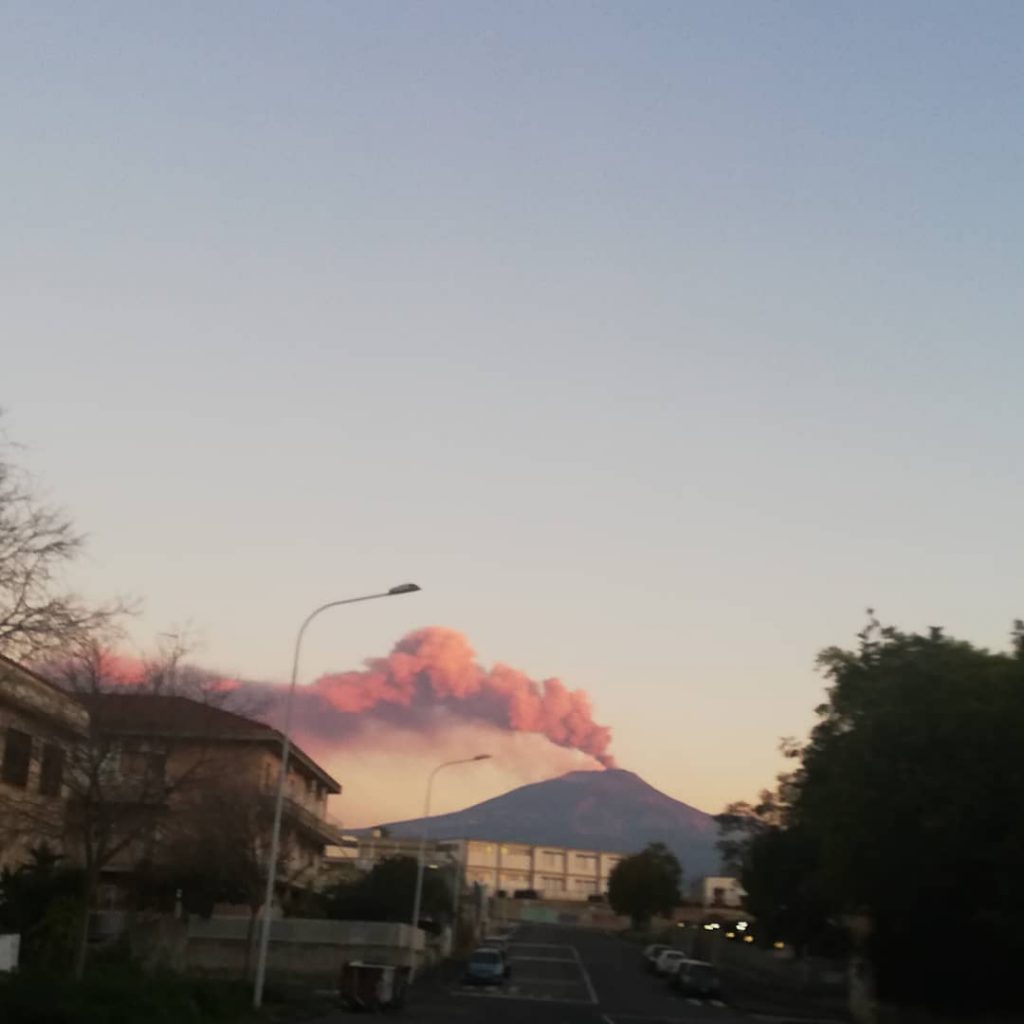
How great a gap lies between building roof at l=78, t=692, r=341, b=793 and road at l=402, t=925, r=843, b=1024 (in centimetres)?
996

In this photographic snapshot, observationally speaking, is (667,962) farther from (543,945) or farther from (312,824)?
(543,945)

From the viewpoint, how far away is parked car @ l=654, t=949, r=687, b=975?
227 ft

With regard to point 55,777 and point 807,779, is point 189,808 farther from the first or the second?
point 807,779

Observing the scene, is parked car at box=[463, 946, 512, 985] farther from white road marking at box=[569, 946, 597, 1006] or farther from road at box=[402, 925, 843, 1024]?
white road marking at box=[569, 946, 597, 1006]

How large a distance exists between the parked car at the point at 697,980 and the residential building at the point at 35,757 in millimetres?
29823

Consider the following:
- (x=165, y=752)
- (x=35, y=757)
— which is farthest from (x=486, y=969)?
(x=35, y=757)

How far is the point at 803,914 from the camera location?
65.4 metres

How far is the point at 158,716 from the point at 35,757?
11.3 feet

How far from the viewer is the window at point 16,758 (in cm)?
3928

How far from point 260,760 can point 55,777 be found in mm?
29162

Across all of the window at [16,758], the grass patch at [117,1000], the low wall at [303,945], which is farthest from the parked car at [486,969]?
the grass patch at [117,1000]

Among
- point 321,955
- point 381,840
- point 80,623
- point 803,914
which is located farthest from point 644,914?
point 80,623

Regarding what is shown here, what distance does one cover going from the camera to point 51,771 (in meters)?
38.7

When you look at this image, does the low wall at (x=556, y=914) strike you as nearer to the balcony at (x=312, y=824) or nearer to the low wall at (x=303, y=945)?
the balcony at (x=312, y=824)
